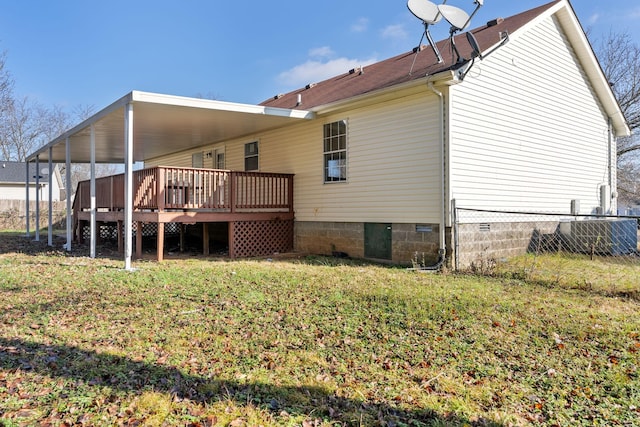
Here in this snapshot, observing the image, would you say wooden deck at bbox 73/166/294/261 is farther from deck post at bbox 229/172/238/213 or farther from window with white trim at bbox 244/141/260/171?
window with white trim at bbox 244/141/260/171

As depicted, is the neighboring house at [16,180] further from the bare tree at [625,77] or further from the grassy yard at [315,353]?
the bare tree at [625,77]

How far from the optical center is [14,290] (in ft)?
19.8

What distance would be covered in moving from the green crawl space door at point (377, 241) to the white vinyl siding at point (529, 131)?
1.68m

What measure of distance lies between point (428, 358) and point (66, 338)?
134 inches

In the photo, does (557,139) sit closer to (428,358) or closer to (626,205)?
(428,358)

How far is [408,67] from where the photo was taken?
1016 cm

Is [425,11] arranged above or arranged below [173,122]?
above

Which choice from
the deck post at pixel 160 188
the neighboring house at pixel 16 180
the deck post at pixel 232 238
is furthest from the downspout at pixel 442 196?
the neighboring house at pixel 16 180

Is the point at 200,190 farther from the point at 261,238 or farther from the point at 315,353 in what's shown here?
the point at 315,353

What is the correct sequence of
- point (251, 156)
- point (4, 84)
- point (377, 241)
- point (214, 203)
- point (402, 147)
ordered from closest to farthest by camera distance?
point (402, 147)
point (377, 241)
point (214, 203)
point (251, 156)
point (4, 84)

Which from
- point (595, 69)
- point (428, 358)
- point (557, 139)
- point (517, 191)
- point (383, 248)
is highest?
point (595, 69)

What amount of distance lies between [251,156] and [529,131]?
7.52 metres

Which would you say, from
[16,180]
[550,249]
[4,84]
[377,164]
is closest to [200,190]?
[377,164]

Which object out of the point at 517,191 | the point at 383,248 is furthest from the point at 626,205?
the point at 383,248
